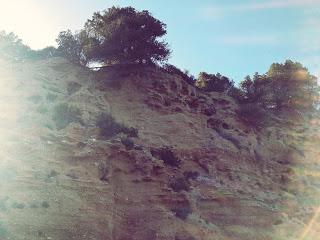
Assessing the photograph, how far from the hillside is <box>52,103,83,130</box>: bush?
3.3 inches

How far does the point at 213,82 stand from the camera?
169ft

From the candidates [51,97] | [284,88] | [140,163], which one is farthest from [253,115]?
[51,97]

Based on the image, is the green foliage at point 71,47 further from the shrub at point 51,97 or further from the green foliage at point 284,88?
the green foliage at point 284,88

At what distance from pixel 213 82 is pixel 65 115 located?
20.8 m

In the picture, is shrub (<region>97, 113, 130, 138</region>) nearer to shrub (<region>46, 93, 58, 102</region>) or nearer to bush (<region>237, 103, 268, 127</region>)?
shrub (<region>46, 93, 58, 102</region>)

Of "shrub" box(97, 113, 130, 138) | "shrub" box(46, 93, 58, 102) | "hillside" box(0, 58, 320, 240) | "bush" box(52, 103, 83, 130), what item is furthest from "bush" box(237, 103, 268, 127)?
"shrub" box(46, 93, 58, 102)

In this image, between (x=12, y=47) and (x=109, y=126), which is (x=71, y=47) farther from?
(x=109, y=126)

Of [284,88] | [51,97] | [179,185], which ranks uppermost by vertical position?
[284,88]

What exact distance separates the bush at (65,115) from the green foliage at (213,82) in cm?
1782

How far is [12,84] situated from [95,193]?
1225cm

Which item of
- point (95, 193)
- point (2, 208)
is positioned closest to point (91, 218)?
point (95, 193)

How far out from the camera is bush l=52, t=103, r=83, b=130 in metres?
33.6

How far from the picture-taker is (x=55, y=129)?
3275 cm

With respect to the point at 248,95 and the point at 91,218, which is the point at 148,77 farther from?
the point at 91,218
